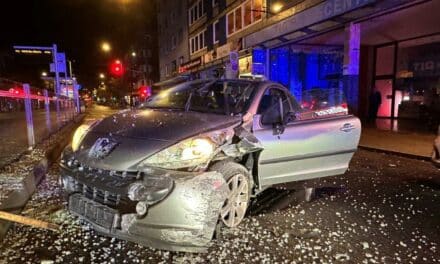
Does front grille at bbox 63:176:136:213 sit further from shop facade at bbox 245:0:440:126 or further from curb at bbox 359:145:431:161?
shop facade at bbox 245:0:440:126

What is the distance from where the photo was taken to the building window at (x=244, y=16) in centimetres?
2095

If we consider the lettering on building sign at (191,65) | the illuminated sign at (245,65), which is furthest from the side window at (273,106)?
the lettering on building sign at (191,65)

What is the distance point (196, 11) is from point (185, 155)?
33.3 metres

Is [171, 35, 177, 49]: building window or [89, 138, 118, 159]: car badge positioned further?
[171, 35, 177, 49]: building window

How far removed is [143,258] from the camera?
124 inches

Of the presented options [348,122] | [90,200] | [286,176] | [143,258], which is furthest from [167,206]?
[348,122]

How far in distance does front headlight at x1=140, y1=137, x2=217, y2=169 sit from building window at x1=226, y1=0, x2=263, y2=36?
17.6 metres

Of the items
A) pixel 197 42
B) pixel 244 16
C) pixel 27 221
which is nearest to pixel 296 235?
pixel 27 221

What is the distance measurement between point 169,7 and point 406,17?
120 ft

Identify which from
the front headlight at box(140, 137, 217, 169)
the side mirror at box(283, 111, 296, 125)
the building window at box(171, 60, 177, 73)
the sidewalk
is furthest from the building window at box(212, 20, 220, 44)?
the front headlight at box(140, 137, 217, 169)

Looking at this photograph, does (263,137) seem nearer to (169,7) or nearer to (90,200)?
(90,200)

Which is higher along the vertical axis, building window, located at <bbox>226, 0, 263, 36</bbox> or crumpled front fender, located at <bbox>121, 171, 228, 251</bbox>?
building window, located at <bbox>226, 0, 263, 36</bbox>

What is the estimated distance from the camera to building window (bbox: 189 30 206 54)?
3256 centimetres

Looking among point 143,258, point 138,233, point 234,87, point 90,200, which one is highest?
point 234,87
